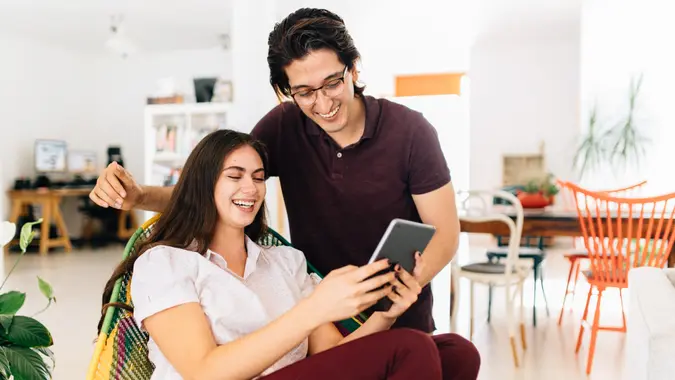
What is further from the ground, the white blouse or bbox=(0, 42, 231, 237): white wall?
bbox=(0, 42, 231, 237): white wall

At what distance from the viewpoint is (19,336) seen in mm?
1420

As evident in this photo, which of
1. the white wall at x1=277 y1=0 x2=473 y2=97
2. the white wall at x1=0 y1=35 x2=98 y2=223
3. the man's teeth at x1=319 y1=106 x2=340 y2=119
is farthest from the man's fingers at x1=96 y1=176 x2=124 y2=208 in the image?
the white wall at x1=0 y1=35 x2=98 y2=223

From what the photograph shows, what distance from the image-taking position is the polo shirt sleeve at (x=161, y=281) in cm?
131

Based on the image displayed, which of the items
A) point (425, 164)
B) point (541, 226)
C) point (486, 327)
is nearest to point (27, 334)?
point (425, 164)

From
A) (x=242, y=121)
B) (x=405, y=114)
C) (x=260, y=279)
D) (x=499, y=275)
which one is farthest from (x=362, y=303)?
(x=242, y=121)

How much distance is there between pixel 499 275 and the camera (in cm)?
369

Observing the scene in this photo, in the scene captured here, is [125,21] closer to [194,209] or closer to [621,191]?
[621,191]

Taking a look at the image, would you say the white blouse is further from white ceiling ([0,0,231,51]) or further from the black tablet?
white ceiling ([0,0,231,51])

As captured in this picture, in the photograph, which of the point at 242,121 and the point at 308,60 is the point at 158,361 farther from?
the point at 242,121

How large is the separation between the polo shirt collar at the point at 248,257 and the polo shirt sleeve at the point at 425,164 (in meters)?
0.43

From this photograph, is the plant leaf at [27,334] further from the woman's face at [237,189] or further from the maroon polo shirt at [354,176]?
the maroon polo shirt at [354,176]

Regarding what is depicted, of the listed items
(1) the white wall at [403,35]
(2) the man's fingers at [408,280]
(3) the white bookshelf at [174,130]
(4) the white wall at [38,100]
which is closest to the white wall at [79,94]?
(4) the white wall at [38,100]

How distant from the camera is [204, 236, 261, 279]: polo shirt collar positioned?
Answer: 1506mm

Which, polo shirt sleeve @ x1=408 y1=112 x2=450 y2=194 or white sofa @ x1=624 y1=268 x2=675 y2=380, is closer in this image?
white sofa @ x1=624 y1=268 x2=675 y2=380
